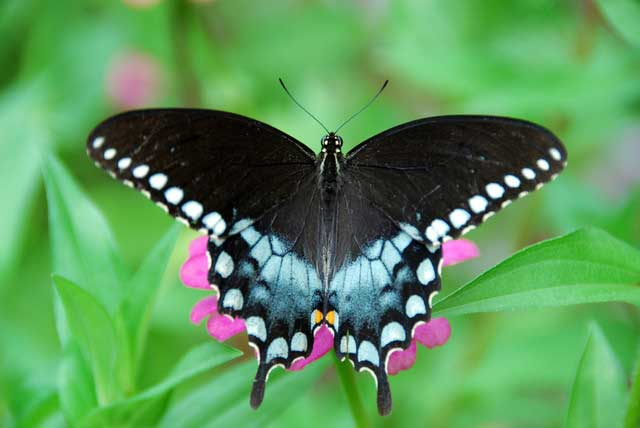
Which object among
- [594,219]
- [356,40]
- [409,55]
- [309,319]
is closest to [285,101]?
[356,40]

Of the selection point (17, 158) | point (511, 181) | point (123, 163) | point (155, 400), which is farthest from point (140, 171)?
point (17, 158)

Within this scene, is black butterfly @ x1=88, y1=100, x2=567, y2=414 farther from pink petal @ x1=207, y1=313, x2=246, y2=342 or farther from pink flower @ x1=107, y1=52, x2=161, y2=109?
pink flower @ x1=107, y1=52, x2=161, y2=109

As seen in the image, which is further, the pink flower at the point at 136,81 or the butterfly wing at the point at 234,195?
the pink flower at the point at 136,81

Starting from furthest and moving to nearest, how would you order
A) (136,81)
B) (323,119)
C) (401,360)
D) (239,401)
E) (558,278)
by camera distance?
(136,81) → (323,119) → (239,401) → (401,360) → (558,278)

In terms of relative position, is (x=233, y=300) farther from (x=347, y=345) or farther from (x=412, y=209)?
(x=412, y=209)

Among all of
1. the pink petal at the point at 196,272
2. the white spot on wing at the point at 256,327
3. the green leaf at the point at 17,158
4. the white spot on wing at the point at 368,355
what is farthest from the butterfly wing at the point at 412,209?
the green leaf at the point at 17,158

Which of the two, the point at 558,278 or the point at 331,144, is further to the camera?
the point at 331,144

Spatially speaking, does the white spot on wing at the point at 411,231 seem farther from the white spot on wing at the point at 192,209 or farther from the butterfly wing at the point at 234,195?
the white spot on wing at the point at 192,209
